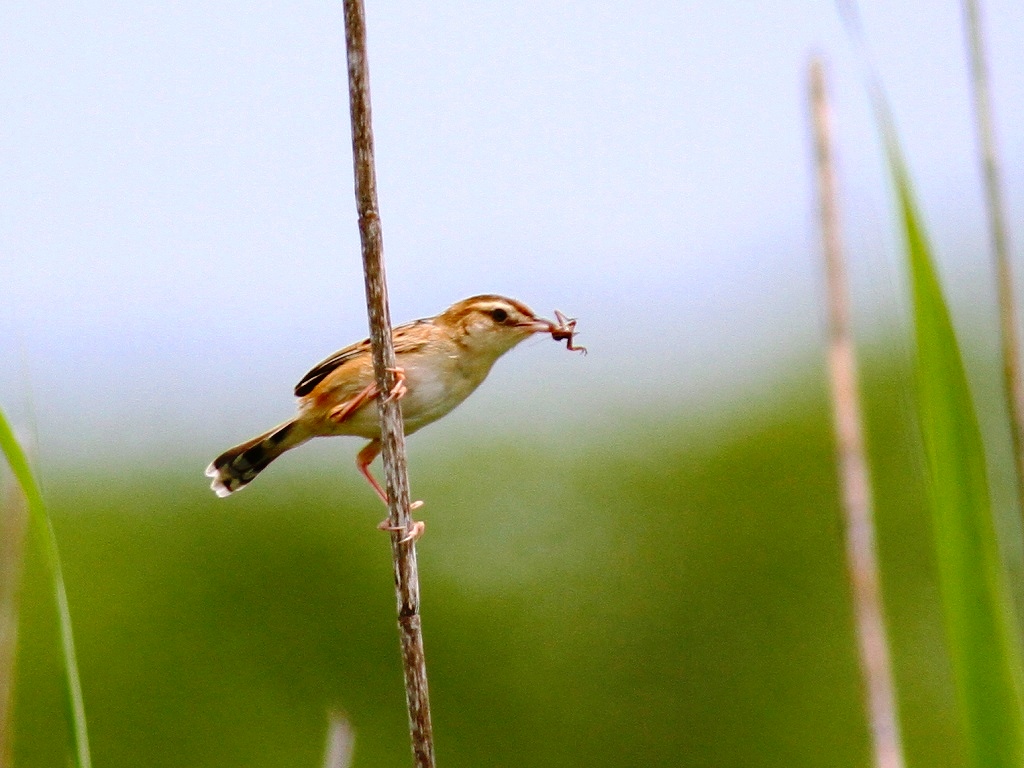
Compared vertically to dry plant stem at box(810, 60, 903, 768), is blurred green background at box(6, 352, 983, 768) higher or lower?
lower

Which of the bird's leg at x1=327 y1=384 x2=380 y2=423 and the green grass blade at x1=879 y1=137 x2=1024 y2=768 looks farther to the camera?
the bird's leg at x1=327 y1=384 x2=380 y2=423

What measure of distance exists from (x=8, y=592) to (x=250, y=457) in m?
1.58

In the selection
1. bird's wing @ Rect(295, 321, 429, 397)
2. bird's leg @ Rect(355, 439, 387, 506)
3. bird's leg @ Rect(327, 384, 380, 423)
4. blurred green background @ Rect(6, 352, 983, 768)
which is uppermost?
bird's wing @ Rect(295, 321, 429, 397)

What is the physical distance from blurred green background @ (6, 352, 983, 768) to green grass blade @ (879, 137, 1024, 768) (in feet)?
34.5

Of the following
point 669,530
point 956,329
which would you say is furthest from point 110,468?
point 956,329

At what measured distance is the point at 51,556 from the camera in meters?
1.51

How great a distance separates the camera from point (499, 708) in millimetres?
12773

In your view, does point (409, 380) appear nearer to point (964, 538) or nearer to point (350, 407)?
point (350, 407)

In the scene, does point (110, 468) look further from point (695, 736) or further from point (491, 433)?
point (695, 736)

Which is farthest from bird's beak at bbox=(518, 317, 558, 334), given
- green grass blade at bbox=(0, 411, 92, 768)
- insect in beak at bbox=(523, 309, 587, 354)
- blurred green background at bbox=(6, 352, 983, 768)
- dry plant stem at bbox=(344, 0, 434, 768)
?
blurred green background at bbox=(6, 352, 983, 768)

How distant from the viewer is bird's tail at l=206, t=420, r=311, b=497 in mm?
3859

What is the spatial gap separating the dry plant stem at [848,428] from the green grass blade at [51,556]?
157cm

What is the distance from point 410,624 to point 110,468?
40.7ft

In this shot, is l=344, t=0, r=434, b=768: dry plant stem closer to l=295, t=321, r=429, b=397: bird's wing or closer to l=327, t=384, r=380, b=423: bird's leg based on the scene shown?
l=327, t=384, r=380, b=423: bird's leg
